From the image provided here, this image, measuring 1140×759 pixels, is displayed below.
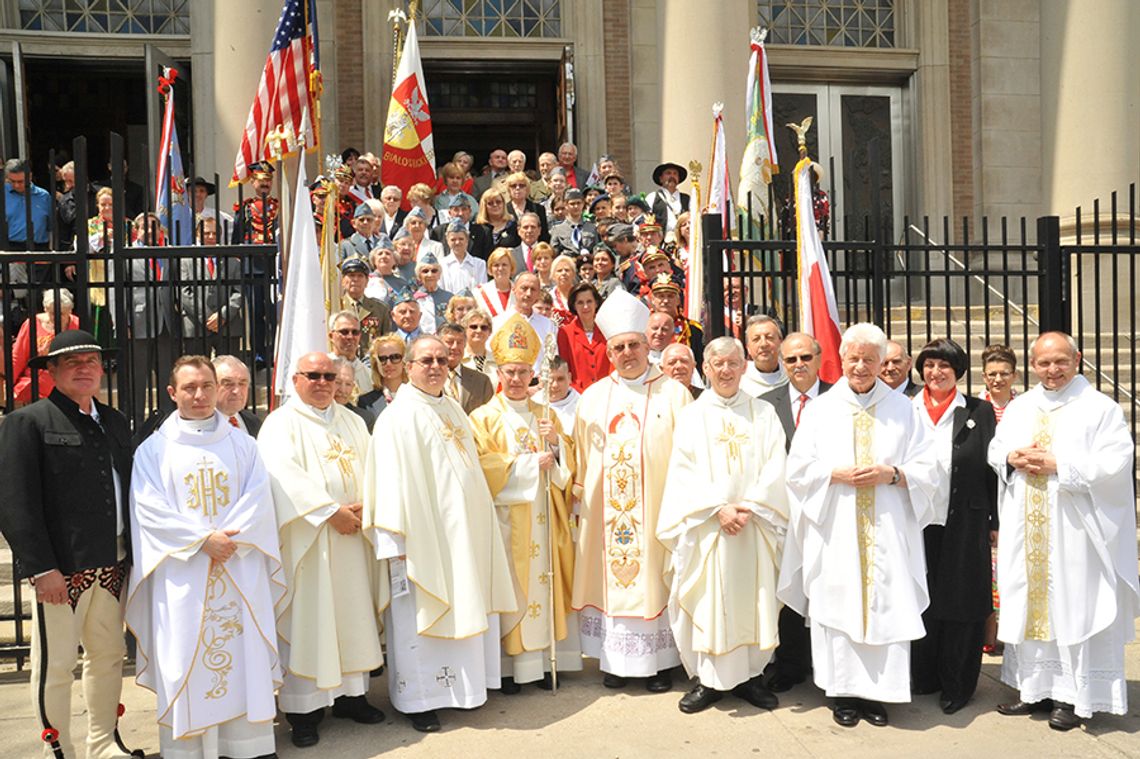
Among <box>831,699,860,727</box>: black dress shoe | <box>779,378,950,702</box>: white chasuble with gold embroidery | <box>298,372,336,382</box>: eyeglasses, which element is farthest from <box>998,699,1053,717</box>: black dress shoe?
<box>298,372,336,382</box>: eyeglasses

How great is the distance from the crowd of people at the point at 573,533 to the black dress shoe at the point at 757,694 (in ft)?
0.05

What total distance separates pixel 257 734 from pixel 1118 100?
13.1m

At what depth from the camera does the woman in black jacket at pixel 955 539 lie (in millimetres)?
6191

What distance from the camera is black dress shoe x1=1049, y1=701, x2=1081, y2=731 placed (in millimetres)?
5855

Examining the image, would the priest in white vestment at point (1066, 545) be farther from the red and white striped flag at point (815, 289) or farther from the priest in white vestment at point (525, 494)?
the priest in white vestment at point (525, 494)

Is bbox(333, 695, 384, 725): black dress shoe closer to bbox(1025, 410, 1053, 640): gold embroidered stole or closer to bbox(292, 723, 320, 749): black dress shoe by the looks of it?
bbox(292, 723, 320, 749): black dress shoe

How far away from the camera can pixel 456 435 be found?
6.30 meters

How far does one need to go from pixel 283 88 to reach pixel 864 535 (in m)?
5.11

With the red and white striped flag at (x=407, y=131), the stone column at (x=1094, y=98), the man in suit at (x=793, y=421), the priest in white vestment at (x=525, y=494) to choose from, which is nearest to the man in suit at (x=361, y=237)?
the red and white striped flag at (x=407, y=131)

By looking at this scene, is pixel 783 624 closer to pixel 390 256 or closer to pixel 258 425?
pixel 258 425

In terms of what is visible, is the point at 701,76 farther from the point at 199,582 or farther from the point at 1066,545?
the point at 199,582

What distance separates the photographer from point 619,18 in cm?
1576

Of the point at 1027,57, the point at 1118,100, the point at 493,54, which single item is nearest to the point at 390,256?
the point at 493,54

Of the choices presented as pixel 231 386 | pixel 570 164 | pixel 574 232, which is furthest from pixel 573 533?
pixel 570 164
